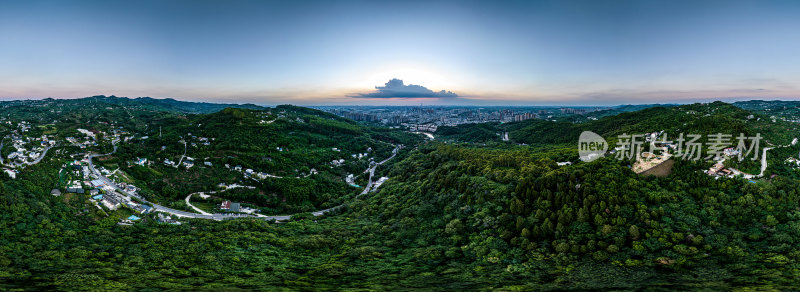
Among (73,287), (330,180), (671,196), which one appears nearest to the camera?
(73,287)

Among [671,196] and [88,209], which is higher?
[671,196]

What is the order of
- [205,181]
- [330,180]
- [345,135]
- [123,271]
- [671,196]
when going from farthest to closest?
[345,135], [330,180], [205,181], [671,196], [123,271]

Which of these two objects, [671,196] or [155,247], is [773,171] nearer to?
[671,196]

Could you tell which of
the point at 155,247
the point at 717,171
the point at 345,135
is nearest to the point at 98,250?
the point at 155,247

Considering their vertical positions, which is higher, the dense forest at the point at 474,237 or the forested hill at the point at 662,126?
the forested hill at the point at 662,126

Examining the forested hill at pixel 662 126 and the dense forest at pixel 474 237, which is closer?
the dense forest at pixel 474 237

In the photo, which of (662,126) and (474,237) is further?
(662,126)

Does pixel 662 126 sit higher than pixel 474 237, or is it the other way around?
pixel 662 126

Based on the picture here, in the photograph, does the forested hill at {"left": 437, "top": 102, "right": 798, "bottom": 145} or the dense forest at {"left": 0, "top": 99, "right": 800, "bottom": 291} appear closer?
the dense forest at {"left": 0, "top": 99, "right": 800, "bottom": 291}

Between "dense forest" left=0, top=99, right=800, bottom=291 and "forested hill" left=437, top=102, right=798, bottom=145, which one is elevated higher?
"forested hill" left=437, top=102, right=798, bottom=145

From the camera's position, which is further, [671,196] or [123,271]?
[671,196]
